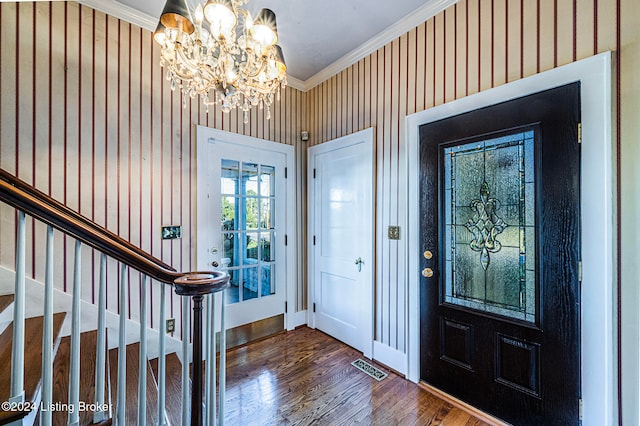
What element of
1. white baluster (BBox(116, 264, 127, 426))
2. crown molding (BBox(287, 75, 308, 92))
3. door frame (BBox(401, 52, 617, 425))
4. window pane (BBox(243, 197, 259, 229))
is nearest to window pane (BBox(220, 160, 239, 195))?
window pane (BBox(243, 197, 259, 229))

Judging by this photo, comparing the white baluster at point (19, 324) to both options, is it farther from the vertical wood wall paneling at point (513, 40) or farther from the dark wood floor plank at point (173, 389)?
the vertical wood wall paneling at point (513, 40)

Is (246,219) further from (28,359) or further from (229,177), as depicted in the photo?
(28,359)

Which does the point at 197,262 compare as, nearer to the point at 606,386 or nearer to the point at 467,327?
the point at 467,327

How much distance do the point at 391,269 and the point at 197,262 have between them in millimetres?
1747

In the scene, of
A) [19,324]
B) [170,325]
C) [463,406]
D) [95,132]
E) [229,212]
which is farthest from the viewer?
[229,212]

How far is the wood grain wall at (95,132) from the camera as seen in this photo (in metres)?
1.81

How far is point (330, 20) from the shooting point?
7.38 feet

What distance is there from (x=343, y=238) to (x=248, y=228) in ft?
3.26

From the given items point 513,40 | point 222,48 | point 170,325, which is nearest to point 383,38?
point 513,40

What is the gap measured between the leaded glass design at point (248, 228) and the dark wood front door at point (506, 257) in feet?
5.30

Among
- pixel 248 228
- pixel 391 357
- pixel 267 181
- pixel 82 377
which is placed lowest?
pixel 391 357

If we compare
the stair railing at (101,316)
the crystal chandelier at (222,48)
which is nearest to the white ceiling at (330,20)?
the crystal chandelier at (222,48)

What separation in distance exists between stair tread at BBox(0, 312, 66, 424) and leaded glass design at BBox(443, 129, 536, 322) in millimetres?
2320

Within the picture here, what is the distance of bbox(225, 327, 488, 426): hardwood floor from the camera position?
183cm
